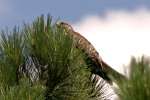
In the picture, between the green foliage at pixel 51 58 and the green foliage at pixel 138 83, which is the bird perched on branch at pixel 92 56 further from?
the green foliage at pixel 138 83

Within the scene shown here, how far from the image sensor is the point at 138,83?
9.00 ft

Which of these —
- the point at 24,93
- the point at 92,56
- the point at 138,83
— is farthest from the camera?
the point at 92,56

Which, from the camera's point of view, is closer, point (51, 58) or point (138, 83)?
point (138, 83)

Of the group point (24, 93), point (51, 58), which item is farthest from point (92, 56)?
point (24, 93)

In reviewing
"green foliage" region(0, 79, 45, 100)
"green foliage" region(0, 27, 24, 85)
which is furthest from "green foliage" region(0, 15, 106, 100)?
"green foliage" region(0, 79, 45, 100)

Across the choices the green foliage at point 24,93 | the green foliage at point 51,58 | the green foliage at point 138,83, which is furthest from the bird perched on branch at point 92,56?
the green foliage at point 138,83

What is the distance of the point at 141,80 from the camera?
9.00ft

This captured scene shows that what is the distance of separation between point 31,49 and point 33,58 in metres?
0.09

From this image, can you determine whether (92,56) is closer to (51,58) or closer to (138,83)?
(51,58)

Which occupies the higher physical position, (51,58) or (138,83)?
(51,58)

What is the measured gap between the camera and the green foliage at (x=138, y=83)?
107 inches

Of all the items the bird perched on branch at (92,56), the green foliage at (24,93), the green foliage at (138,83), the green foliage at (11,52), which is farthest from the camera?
the bird perched on branch at (92,56)

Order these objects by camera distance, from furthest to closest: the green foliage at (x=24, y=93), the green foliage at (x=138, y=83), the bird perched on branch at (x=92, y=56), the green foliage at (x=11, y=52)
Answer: the bird perched on branch at (x=92, y=56) → the green foliage at (x=11, y=52) → the green foliage at (x=24, y=93) → the green foliage at (x=138, y=83)

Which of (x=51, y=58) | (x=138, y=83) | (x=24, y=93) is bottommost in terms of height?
(x=138, y=83)
